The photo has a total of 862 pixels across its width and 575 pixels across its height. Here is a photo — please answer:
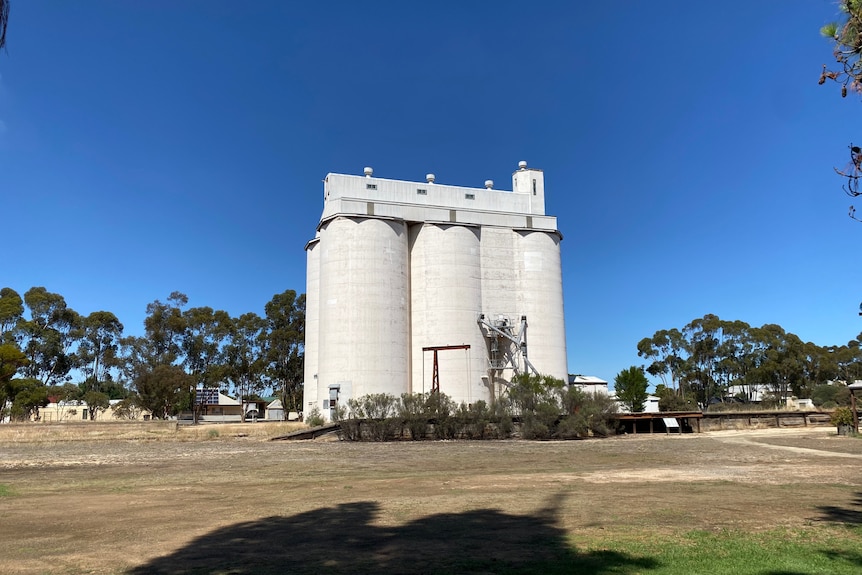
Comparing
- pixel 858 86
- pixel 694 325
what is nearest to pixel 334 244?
pixel 858 86

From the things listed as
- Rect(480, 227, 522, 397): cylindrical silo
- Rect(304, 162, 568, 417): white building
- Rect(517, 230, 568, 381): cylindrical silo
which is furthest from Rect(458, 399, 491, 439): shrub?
Rect(517, 230, 568, 381): cylindrical silo

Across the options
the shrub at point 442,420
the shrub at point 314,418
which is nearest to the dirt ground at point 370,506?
the shrub at point 442,420

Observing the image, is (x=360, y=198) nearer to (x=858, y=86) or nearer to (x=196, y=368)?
(x=196, y=368)

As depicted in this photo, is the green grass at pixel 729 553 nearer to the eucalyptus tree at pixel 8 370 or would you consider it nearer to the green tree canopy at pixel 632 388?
the green tree canopy at pixel 632 388

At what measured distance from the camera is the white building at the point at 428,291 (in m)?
49.6

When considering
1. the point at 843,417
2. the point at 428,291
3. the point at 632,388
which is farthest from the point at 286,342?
the point at 843,417

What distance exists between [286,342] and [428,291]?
3048cm

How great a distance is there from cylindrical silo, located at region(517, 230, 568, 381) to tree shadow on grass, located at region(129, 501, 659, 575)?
45.7 m

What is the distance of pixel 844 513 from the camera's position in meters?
9.70

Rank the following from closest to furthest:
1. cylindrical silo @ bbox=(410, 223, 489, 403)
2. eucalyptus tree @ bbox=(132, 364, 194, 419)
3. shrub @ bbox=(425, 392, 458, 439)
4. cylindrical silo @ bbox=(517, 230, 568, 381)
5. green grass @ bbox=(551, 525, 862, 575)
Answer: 1. green grass @ bbox=(551, 525, 862, 575)
2. shrub @ bbox=(425, 392, 458, 439)
3. cylindrical silo @ bbox=(410, 223, 489, 403)
4. cylindrical silo @ bbox=(517, 230, 568, 381)
5. eucalyptus tree @ bbox=(132, 364, 194, 419)

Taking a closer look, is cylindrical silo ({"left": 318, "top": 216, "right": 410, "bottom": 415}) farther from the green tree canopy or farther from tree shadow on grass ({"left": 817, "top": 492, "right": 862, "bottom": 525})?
tree shadow on grass ({"left": 817, "top": 492, "right": 862, "bottom": 525})

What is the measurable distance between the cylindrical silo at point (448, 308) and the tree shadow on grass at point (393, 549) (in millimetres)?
42093

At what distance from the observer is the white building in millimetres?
49625

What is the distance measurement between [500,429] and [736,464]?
1909cm
